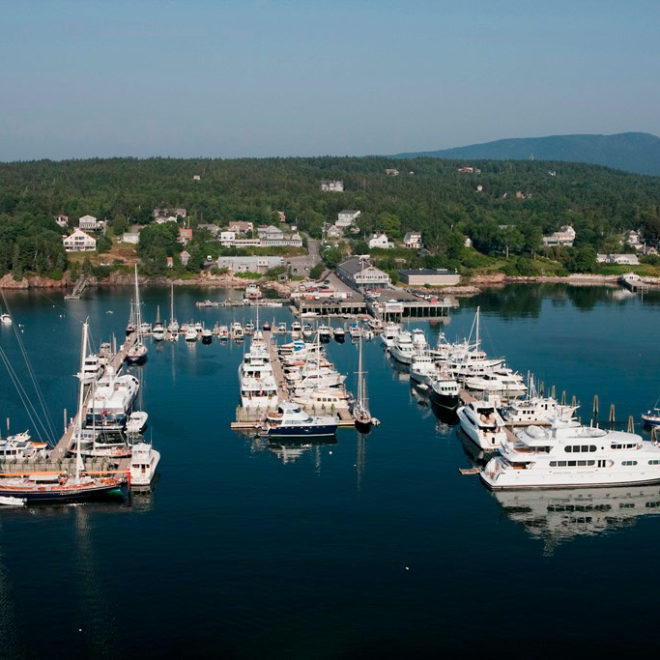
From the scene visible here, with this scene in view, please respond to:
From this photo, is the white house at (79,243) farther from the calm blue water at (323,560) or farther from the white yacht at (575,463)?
the white yacht at (575,463)

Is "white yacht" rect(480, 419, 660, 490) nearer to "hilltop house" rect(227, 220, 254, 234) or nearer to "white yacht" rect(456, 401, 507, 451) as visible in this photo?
"white yacht" rect(456, 401, 507, 451)

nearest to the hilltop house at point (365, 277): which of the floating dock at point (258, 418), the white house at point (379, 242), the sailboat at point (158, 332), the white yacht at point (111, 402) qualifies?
the white house at point (379, 242)

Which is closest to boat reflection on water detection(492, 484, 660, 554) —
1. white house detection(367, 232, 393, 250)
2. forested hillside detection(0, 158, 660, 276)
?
forested hillside detection(0, 158, 660, 276)

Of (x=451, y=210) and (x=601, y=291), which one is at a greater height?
(x=451, y=210)

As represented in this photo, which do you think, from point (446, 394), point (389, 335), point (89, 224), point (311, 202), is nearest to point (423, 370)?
point (446, 394)

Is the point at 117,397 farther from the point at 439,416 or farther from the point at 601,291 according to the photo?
the point at 601,291

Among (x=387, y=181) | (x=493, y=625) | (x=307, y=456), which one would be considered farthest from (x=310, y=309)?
(x=387, y=181)
